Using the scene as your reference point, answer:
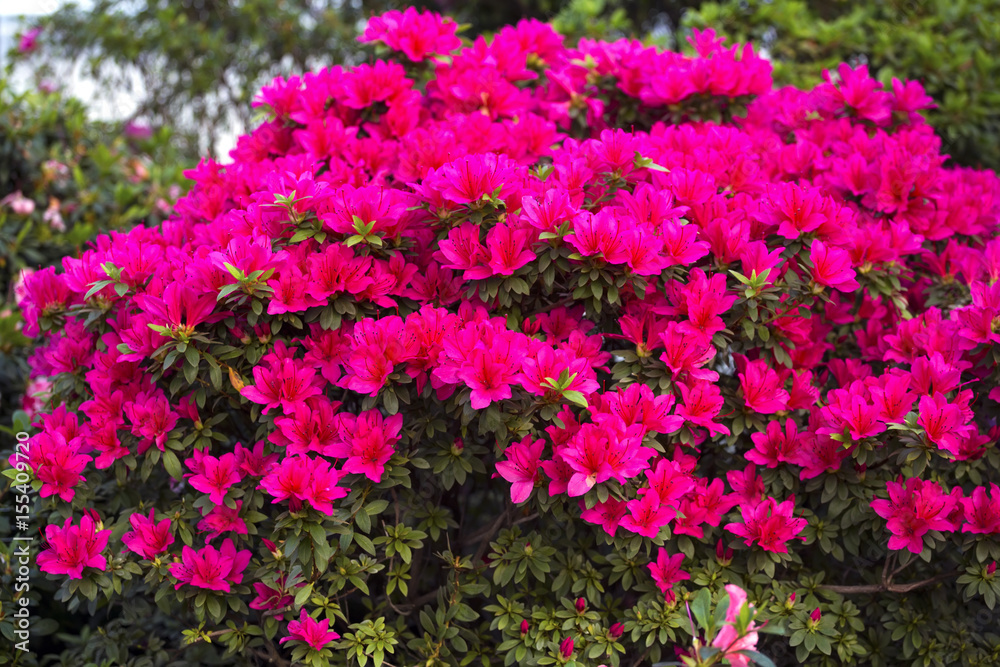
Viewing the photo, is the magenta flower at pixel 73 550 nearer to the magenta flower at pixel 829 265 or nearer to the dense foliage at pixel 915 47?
the magenta flower at pixel 829 265

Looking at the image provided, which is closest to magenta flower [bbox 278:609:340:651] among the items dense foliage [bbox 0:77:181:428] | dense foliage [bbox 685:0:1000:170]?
dense foliage [bbox 0:77:181:428]

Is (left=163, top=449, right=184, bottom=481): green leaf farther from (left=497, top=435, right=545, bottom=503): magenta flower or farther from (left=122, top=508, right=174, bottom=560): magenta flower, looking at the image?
(left=497, top=435, right=545, bottom=503): magenta flower

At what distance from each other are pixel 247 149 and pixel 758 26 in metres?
2.81

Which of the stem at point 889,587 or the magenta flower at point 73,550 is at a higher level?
the magenta flower at point 73,550

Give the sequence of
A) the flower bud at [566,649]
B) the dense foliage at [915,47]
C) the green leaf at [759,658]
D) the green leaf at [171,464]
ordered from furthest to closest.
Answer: the dense foliage at [915,47], the green leaf at [171,464], the flower bud at [566,649], the green leaf at [759,658]

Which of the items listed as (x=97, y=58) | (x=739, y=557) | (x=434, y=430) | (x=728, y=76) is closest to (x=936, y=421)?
(x=739, y=557)

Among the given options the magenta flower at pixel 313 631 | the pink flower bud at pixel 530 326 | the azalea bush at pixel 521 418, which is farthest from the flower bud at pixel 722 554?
the magenta flower at pixel 313 631

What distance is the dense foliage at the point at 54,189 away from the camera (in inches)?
135

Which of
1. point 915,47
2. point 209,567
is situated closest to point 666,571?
point 209,567

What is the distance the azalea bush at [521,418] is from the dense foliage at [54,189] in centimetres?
148

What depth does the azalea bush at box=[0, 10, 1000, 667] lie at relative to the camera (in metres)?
1.69

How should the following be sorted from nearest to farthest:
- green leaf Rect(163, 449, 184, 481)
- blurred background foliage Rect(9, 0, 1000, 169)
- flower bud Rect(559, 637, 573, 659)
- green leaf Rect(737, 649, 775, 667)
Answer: green leaf Rect(737, 649, 775, 667) → flower bud Rect(559, 637, 573, 659) → green leaf Rect(163, 449, 184, 481) → blurred background foliage Rect(9, 0, 1000, 169)

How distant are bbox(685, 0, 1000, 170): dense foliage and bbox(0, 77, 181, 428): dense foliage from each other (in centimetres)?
277

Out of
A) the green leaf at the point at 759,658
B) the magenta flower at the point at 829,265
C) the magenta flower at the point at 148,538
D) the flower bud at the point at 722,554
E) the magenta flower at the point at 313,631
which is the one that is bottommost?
the flower bud at the point at 722,554
